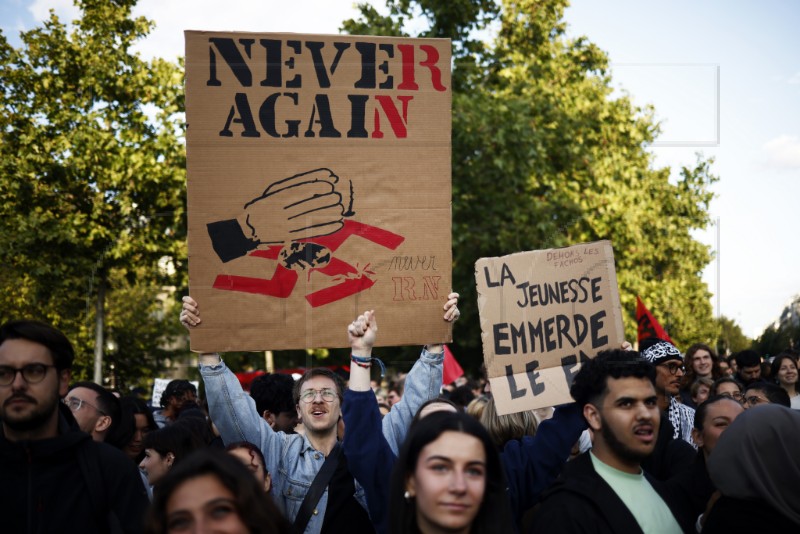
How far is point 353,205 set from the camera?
4941 millimetres

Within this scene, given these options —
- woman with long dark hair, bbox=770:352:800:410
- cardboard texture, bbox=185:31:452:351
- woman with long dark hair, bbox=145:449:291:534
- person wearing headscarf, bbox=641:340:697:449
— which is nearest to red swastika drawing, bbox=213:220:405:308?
cardboard texture, bbox=185:31:452:351

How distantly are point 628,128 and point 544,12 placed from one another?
4157 mm

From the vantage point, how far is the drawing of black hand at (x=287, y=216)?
188 inches

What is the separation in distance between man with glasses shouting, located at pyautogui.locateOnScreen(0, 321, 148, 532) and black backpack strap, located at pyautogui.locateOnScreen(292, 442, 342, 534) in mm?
1041

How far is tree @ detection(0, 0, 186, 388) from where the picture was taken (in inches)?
742

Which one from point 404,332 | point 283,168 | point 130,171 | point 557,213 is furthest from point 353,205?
point 557,213

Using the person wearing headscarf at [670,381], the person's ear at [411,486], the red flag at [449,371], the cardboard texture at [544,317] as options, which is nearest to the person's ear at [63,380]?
the person's ear at [411,486]

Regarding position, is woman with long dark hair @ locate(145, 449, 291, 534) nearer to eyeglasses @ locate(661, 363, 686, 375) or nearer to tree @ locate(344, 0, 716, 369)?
eyeglasses @ locate(661, 363, 686, 375)

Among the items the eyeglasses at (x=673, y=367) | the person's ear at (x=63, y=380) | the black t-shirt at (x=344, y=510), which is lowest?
the black t-shirt at (x=344, y=510)

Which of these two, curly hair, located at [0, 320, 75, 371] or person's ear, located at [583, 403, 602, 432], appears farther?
person's ear, located at [583, 403, 602, 432]

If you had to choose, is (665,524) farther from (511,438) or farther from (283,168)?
(283,168)

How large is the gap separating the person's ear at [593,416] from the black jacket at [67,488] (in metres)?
1.93

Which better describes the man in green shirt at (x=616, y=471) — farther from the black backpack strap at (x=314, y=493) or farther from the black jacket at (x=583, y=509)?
the black backpack strap at (x=314, y=493)

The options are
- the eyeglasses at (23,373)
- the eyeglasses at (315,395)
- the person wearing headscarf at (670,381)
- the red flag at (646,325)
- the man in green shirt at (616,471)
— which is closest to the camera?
the eyeglasses at (23,373)
